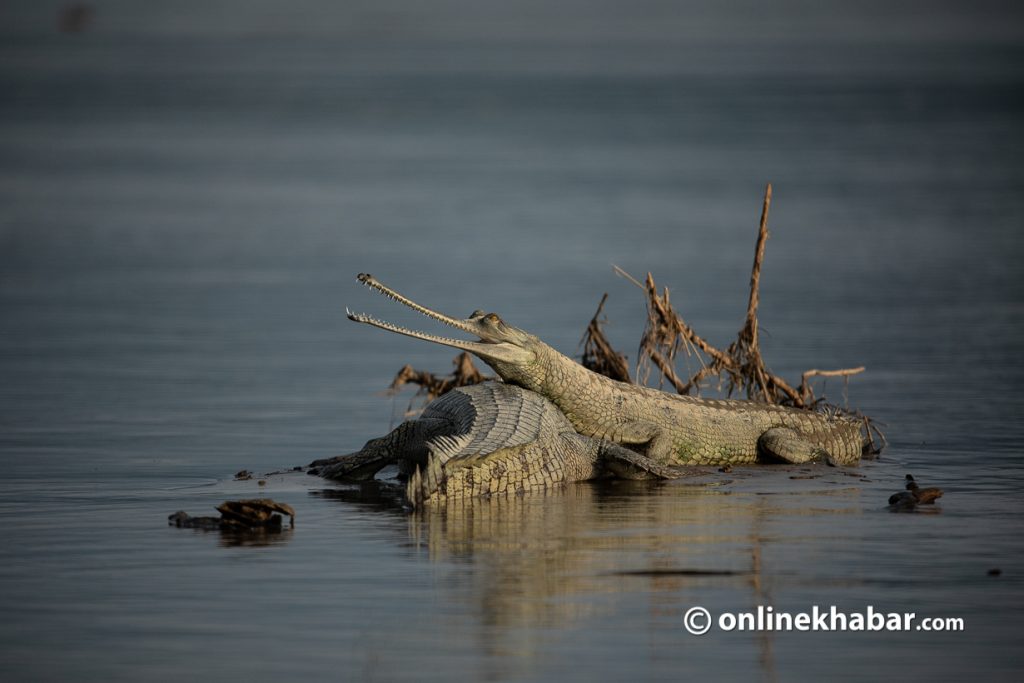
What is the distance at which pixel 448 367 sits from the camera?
64.8 ft

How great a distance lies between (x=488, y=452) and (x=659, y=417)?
6.34ft

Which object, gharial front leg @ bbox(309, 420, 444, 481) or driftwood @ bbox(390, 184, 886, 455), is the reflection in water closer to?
gharial front leg @ bbox(309, 420, 444, 481)

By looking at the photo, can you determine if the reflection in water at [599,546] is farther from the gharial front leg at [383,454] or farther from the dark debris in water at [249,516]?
the dark debris in water at [249,516]

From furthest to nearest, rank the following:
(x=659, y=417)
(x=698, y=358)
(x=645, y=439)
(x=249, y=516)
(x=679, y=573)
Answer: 1. (x=698, y=358)
2. (x=659, y=417)
3. (x=645, y=439)
4. (x=249, y=516)
5. (x=679, y=573)

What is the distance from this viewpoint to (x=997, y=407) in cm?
1705

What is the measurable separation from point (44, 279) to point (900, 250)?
12.9m

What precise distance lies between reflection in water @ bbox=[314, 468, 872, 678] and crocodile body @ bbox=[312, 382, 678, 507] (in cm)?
14

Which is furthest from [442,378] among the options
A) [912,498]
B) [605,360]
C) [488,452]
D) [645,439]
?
[912,498]

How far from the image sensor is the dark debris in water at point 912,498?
12.3m

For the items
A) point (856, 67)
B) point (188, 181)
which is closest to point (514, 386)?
point (188, 181)

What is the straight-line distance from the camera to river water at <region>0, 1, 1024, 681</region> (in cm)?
942

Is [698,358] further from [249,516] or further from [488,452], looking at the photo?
[249,516]

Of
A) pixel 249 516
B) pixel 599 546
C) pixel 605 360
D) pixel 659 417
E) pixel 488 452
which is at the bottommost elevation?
pixel 599 546

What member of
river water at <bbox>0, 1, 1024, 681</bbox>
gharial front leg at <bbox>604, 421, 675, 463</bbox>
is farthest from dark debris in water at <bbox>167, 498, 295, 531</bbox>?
gharial front leg at <bbox>604, 421, 675, 463</bbox>
